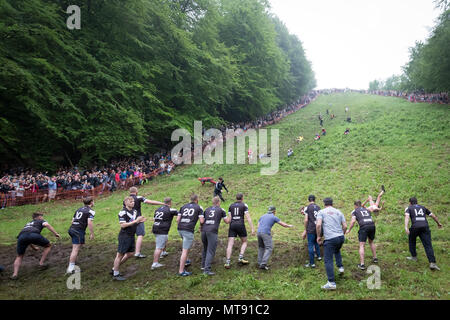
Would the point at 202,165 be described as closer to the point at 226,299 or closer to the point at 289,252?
the point at 289,252

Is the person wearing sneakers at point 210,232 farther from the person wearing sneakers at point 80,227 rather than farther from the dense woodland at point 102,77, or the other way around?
the dense woodland at point 102,77

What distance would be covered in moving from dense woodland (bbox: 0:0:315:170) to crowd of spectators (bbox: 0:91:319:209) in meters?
1.49

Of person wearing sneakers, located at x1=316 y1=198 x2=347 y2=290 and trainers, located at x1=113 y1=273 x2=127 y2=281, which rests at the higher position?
person wearing sneakers, located at x1=316 y1=198 x2=347 y2=290

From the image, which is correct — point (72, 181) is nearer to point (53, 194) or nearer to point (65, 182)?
point (65, 182)

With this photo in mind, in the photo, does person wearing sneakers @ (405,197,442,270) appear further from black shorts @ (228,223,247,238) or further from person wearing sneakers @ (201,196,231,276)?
person wearing sneakers @ (201,196,231,276)

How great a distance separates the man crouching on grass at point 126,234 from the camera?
25.2 feet

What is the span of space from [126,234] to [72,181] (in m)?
14.5

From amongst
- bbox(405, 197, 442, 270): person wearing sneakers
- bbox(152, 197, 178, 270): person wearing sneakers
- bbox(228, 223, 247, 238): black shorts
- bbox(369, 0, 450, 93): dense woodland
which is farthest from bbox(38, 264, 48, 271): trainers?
bbox(369, 0, 450, 93): dense woodland

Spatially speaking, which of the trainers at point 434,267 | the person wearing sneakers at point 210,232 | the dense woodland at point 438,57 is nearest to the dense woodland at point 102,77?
the person wearing sneakers at point 210,232

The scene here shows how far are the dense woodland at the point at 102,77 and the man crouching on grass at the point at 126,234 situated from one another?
14.8 metres

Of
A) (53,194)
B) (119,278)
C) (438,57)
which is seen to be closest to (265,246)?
(119,278)

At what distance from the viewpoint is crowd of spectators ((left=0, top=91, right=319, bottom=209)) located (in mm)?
17375

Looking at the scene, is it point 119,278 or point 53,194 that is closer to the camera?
point 119,278

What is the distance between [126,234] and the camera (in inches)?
308
